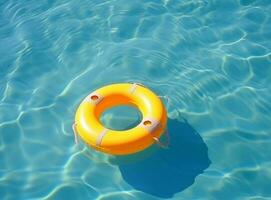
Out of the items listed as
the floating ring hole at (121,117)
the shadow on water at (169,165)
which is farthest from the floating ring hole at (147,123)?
the floating ring hole at (121,117)

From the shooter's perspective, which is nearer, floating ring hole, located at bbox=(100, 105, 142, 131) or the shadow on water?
the shadow on water

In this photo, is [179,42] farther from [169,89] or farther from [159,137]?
[159,137]

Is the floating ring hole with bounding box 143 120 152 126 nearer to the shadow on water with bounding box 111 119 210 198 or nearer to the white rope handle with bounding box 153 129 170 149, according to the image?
the white rope handle with bounding box 153 129 170 149

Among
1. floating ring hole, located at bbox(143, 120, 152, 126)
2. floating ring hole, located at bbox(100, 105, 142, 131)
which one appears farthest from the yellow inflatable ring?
floating ring hole, located at bbox(100, 105, 142, 131)

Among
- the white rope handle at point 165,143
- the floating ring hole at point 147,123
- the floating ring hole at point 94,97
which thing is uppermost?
the floating ring hole at point 94,97

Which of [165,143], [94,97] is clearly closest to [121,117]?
[94,97]

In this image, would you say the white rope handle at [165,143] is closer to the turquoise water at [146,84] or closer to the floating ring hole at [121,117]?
the turquoise water at [146,84]

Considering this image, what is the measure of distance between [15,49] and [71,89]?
1.06m

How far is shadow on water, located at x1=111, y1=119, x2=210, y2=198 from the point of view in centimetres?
431

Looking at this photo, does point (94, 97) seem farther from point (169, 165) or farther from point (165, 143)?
point (169, 165)

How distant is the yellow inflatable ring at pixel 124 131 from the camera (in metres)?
4.15

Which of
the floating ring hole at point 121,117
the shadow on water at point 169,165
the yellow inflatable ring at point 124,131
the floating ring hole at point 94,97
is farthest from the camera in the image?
the floating ring hole at point 121,117

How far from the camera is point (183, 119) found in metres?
4.80

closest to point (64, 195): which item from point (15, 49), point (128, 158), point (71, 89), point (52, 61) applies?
point (128, 158)
